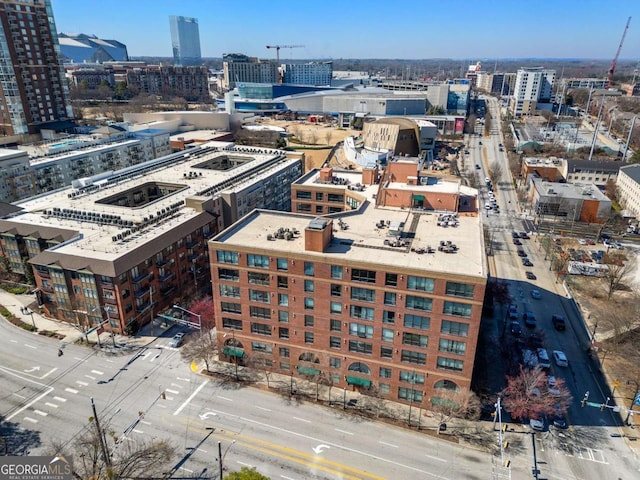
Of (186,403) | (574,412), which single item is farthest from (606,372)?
(186,403)

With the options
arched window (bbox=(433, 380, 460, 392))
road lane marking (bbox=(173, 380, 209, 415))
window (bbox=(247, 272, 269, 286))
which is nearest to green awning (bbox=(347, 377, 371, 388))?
arched window (bbox=(433, 380, 460, 392))

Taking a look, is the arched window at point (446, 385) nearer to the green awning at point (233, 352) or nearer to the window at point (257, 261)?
the window at point (257, 261)

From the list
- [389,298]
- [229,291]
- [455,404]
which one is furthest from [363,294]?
[229,291]

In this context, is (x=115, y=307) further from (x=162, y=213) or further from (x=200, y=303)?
(x=162, y=213)

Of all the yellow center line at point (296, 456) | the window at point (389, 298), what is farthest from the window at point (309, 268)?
the yellow center line at point (296, 456)

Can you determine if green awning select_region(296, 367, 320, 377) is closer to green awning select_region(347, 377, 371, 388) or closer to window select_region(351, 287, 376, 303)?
green awning select_region(347, 377, 371, 388)

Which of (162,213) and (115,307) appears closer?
(115,307)

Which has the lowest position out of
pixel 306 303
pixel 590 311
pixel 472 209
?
pixel 590 311
